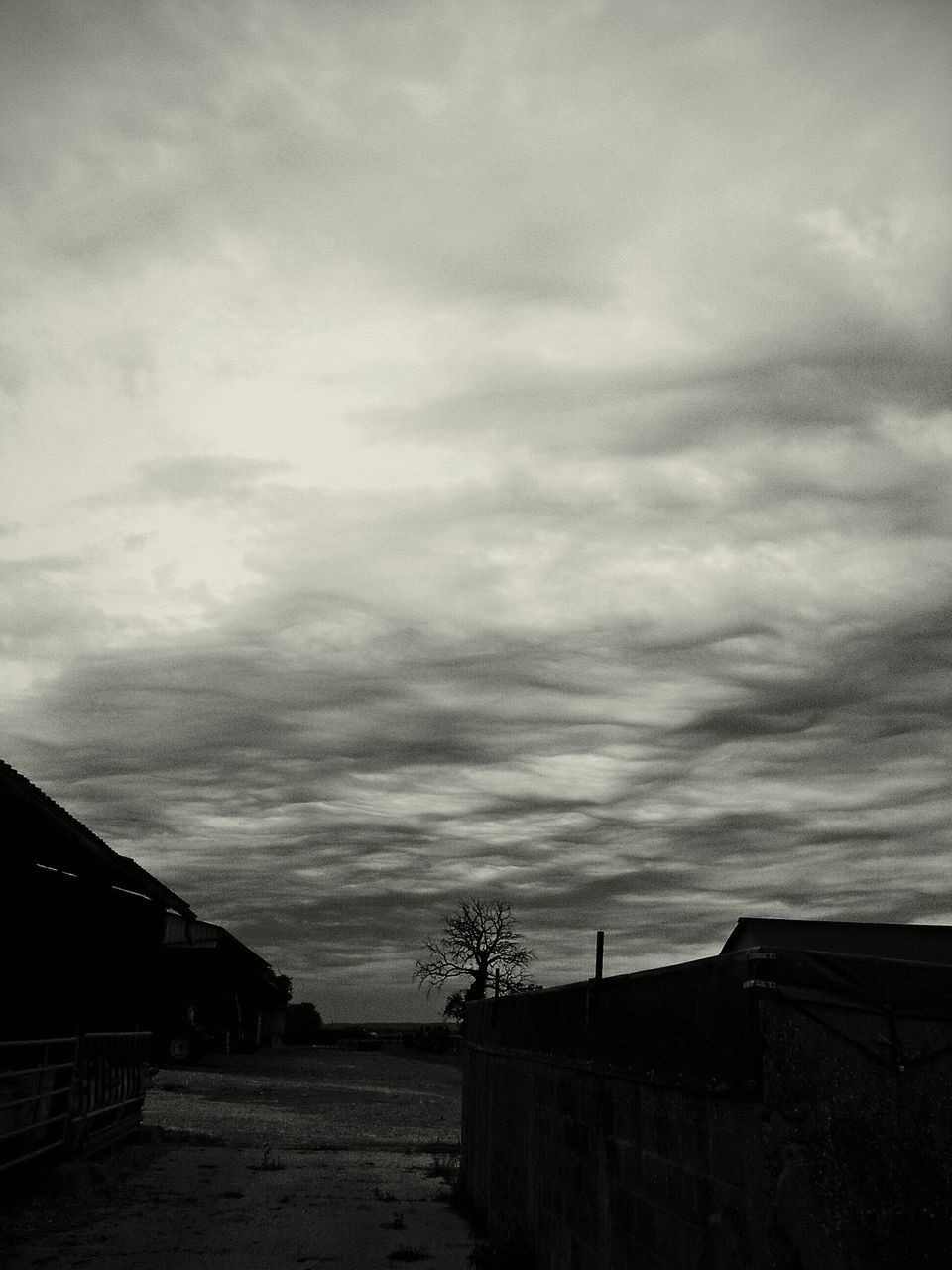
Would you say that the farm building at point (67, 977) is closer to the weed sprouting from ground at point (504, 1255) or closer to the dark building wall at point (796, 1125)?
the weed sprouting from ground at point (504, 1255)

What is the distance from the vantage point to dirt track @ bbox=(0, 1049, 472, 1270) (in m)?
8.80

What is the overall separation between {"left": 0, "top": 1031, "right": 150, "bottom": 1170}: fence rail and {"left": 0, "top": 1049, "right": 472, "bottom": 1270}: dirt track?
0.40 meters

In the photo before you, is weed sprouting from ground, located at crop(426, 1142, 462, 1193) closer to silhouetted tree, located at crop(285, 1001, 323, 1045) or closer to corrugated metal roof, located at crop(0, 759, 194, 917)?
corrugated metal roof, located at crop(0, 759, 194, 917)

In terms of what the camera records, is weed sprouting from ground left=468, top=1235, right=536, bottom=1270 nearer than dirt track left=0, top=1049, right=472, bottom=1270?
Yes

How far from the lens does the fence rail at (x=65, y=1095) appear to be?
1049cm

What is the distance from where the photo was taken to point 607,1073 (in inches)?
220

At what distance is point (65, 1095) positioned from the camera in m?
12.6

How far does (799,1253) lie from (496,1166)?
648 centimetres

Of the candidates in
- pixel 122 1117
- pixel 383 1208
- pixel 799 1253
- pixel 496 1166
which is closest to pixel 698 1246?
pixel 799 1253

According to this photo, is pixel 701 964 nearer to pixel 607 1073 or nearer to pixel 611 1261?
pixel 607 1073

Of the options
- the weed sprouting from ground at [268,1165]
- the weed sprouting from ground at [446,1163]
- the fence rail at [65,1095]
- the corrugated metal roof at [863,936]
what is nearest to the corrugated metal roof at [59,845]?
the fence rail at [65,1095]

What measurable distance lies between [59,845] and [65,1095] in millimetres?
2923

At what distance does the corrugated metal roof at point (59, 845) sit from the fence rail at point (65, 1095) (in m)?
1.85

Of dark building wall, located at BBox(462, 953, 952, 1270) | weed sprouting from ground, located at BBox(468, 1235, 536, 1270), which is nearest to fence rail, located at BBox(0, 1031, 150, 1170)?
weed sprouting from ground, located at BBox(468, 1235, 536, 1270)
